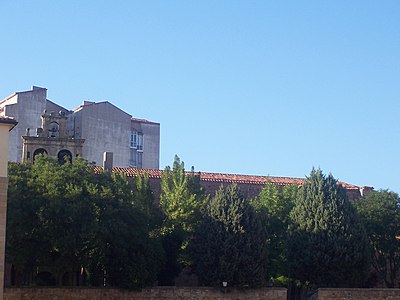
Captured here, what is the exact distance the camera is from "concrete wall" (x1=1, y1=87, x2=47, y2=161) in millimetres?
66500

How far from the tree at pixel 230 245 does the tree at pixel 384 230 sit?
7.96 m

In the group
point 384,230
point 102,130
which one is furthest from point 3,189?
point 102,130

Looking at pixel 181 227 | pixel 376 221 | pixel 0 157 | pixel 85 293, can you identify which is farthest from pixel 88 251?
pixel 376 221

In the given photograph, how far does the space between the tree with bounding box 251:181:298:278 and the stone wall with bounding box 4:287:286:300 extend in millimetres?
1964

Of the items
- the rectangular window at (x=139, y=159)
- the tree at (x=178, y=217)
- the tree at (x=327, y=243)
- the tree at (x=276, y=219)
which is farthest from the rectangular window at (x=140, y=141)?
the tree at (x=327, y=243)

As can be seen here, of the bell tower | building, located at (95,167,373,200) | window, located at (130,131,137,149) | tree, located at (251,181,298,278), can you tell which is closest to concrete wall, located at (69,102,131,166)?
window, located at (130,131,137,149)

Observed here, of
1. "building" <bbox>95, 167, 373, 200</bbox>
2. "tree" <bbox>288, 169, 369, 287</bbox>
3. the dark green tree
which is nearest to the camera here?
the dark green tree

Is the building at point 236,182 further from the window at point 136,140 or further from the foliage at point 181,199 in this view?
the window at point 136,140

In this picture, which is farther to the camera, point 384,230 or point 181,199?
point 384,230

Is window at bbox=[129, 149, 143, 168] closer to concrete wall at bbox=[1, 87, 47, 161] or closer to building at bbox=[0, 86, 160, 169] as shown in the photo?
building at bbox=[0, 86, 160, 169]

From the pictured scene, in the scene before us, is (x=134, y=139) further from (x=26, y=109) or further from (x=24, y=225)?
(x=24, y=225)

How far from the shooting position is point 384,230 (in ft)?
163

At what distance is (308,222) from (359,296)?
4.87m

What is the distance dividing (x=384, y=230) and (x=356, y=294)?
5.78 m
